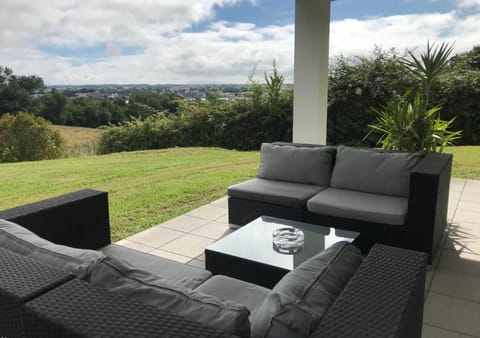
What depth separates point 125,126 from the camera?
10180 millimetres

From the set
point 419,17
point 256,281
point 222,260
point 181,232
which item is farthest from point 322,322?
point 419,17

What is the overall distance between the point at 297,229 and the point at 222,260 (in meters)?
0.69

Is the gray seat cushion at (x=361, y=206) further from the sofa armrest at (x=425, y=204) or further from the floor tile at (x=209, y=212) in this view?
the floor tile at (x=209, y=212)

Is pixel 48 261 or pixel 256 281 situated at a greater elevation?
pixel 48 261

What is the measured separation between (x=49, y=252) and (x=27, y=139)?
771 cm

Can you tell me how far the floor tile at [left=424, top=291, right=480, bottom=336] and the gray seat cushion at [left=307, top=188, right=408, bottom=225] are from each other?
2.08 feet

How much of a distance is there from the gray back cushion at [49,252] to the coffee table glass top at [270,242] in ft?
4.01

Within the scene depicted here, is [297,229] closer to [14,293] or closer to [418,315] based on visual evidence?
[418,315]

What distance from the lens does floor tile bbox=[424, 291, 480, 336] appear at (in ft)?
7.02

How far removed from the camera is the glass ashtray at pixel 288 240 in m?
2.48

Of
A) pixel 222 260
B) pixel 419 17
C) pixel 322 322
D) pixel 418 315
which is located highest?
pixel 419 17

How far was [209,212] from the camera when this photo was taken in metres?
4.25

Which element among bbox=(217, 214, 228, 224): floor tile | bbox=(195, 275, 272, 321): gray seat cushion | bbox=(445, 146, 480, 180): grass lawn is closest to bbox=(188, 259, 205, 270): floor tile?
bbox=(217, 214, 228, 224): floor tile

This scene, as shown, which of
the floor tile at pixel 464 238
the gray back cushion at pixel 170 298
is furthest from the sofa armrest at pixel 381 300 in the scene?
the floor tile at pixel 464 238
